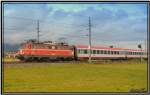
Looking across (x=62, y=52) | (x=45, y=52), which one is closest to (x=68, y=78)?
(x=62, y=52)

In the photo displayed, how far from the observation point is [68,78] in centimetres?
613

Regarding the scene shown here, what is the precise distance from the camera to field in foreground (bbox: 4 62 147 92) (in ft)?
19.1

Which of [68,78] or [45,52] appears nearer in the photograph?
[68,78]

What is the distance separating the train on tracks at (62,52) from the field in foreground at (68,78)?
31 centimetres

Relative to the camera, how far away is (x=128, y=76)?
6.27 m

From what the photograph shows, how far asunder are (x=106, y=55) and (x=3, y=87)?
3.04 meters

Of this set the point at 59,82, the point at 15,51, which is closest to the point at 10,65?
the point at 15,51

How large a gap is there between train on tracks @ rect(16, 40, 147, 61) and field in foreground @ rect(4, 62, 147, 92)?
0.31 meters

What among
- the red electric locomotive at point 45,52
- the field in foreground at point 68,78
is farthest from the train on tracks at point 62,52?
the field in foreground at point 68,78

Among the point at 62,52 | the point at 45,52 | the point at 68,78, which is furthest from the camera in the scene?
the point at 45,52

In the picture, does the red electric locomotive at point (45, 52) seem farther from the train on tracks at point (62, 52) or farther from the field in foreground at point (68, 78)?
the field in foreground at point (68, 78)

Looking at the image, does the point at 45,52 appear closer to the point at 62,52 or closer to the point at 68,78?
the point at 62,52

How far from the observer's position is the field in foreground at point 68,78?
581 cm

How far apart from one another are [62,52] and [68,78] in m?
1.12
